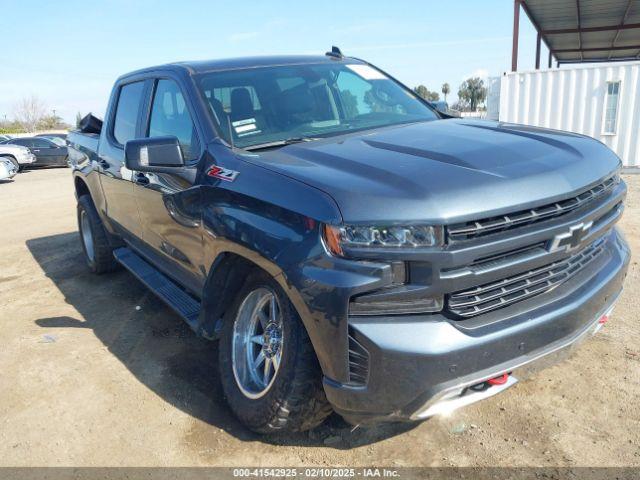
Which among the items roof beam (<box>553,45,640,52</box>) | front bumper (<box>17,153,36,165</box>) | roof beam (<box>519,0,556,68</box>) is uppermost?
roof beam (<box>519,0,556,68</box>)

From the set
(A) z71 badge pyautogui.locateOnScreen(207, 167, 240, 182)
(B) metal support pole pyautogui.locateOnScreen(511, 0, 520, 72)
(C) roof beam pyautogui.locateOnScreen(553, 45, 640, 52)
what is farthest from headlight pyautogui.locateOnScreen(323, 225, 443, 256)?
(C) roof beam pyautogui.locateOnScreen(553, 45, 640, 52)

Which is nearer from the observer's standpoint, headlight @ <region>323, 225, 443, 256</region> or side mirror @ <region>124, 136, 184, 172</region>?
headlight @ <region>323, 225, 443, 256</region>

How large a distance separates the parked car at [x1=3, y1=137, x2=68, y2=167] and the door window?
21319 mm

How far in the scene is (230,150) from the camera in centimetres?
301

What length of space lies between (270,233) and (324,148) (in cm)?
64

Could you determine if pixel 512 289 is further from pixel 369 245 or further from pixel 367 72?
pixel 367 72

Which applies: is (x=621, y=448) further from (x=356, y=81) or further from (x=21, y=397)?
(x=21, y=397)

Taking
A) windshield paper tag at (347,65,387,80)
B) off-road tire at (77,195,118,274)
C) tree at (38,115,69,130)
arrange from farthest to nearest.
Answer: tree at (38,115,69,130), off-road tire at (77,195,118,274), windshield paper tag at (347,65,387,80)

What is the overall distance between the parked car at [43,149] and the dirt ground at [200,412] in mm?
20533

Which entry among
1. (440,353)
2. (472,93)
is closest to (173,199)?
(440,353)

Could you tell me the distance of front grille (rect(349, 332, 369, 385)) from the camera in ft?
7.14

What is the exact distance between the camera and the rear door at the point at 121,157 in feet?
14.5

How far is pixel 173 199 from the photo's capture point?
3438 millimetres

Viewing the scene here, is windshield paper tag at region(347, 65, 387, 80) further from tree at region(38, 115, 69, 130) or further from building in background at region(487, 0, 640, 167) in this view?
tree at region(38, 115, 69, 130)
